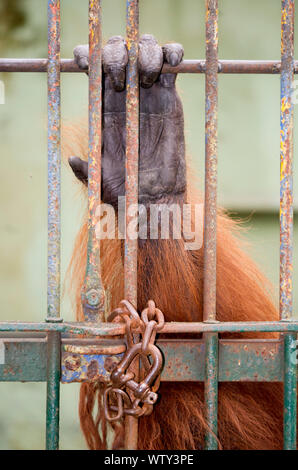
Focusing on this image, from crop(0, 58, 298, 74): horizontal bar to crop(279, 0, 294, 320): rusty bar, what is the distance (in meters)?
0.06

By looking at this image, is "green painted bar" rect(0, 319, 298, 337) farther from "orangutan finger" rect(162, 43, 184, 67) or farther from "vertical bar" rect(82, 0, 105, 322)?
"orangutan finger" rect(162, 43, 184, 67)

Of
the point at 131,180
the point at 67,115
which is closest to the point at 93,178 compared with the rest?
the point at 131,180

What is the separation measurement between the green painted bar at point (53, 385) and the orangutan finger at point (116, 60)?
14.9 inches

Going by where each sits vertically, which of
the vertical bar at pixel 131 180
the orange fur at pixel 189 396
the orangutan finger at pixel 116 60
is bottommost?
the orange fur at pixel 189 396

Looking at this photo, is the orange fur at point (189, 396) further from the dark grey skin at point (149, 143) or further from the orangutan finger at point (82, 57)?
the orangutan finger at point (82, 57)

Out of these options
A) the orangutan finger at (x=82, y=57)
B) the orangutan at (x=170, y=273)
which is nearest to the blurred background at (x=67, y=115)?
the orangutan at (x=170, y=273)

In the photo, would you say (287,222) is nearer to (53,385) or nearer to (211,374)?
(211,374)

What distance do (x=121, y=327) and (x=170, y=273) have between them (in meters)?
0.36

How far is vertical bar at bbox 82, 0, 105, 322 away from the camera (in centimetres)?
69

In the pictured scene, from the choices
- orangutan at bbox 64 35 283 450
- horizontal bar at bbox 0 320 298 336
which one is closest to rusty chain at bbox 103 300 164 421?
horizontal bar at bbox 0 320 298 336

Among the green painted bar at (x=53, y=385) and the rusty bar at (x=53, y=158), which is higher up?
the rusty bar at (x=53, y=158)

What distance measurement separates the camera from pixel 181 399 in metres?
0.99

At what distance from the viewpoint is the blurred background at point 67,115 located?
2.28 m

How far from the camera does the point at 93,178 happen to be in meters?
0.70
